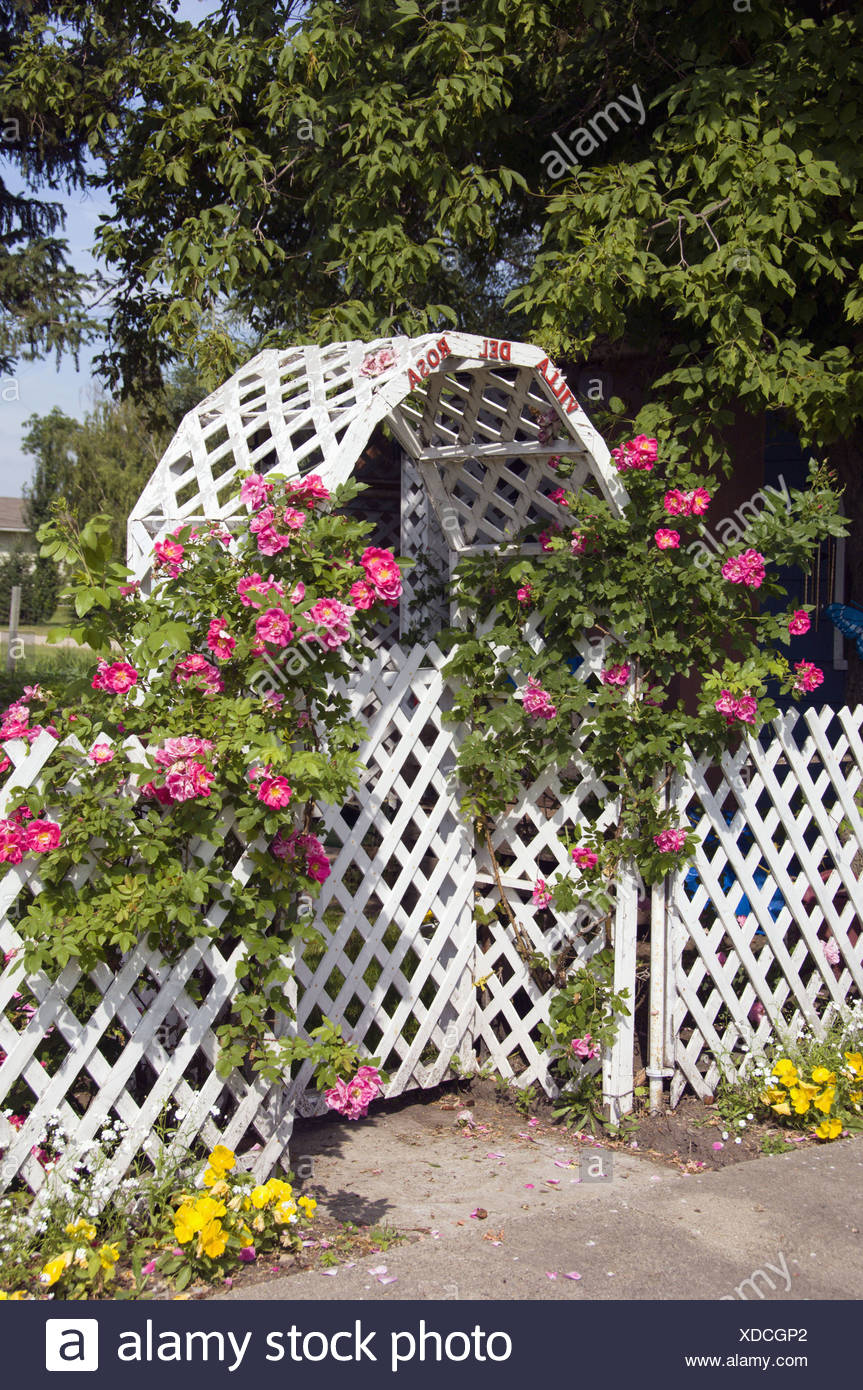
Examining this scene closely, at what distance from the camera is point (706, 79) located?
5.24 metres

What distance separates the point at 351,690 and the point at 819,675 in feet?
5.66

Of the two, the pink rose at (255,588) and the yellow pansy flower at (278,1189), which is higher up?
the pink rose at (255,588)

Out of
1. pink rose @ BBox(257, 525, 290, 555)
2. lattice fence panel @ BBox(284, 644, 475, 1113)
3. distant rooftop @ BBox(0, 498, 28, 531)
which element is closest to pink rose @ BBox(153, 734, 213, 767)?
pink rose @ BBox(257, 525, 290, 555)

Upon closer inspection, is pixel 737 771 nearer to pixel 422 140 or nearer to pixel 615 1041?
pixel 615 1041

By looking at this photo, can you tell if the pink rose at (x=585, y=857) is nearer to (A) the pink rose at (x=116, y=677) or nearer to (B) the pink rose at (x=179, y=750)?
(B) the pink rose at (x=179, y=750)

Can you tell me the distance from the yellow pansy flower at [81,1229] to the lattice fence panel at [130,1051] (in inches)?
3.5

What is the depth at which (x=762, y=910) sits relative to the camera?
14.8 feet

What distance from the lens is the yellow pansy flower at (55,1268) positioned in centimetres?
265

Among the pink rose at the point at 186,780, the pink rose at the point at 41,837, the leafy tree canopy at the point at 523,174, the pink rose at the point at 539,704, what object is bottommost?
the pink rose at the point at 41,837

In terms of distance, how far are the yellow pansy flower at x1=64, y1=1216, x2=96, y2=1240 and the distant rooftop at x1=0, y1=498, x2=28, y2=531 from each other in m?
40.3

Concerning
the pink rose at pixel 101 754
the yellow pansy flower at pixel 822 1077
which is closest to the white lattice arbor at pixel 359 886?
the pink rose at pixel 101 754

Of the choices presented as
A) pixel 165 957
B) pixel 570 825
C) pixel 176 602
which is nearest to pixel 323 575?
pixel 176 602

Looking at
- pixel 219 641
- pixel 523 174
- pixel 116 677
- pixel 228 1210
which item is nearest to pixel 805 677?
pixel 219 641

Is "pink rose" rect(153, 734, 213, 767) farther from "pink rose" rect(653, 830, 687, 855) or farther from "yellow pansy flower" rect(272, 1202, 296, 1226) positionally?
"pink rose" rect(653, 830, 687, 855)
